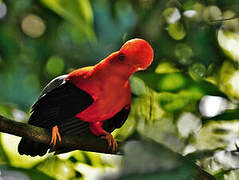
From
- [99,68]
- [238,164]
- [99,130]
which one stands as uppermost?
[99,68]

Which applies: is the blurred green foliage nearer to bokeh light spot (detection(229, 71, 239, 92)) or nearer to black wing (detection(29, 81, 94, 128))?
bokeh light spot (detection(229, 71, 239, 92))

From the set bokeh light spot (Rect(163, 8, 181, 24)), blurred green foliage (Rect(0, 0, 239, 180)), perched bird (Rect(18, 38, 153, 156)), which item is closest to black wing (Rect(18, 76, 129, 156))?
perched bird (Rect(18, 38, 153, 156))

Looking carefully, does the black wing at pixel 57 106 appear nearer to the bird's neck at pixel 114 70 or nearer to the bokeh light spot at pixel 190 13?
the bird's neck at pixel 114 70

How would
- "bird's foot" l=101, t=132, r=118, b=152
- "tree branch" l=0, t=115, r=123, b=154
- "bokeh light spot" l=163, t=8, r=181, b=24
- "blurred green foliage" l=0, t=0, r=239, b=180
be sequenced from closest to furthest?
"tree branch" l=0, t=115, r=123, b=154 → "bird's foot" l=101, t=132, r=118, b=152 → "blurred green foliage" l=0, t=0, r=239, b=180 → "bokeh light spot" l=163, t=8, r=181, b=24

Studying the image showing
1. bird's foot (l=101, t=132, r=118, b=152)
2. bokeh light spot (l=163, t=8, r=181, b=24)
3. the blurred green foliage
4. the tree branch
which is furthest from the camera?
bokeh light spot (l=163, t=8, r=181, b=24)

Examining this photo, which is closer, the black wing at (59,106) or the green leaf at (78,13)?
the black wing at (59,106)

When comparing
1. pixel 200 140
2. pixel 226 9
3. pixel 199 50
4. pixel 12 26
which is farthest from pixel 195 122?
pixel 12 26

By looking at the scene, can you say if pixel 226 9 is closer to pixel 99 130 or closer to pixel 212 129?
pixel 212 129

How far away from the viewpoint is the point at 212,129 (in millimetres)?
770

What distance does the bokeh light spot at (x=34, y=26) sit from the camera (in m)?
0.73

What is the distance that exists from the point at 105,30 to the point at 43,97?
251 mm

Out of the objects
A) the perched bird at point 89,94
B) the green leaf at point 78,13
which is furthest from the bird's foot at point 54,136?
the green leaf at point 78,13

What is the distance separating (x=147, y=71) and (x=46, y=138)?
33cm

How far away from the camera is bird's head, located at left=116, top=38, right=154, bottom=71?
510 millimetres
